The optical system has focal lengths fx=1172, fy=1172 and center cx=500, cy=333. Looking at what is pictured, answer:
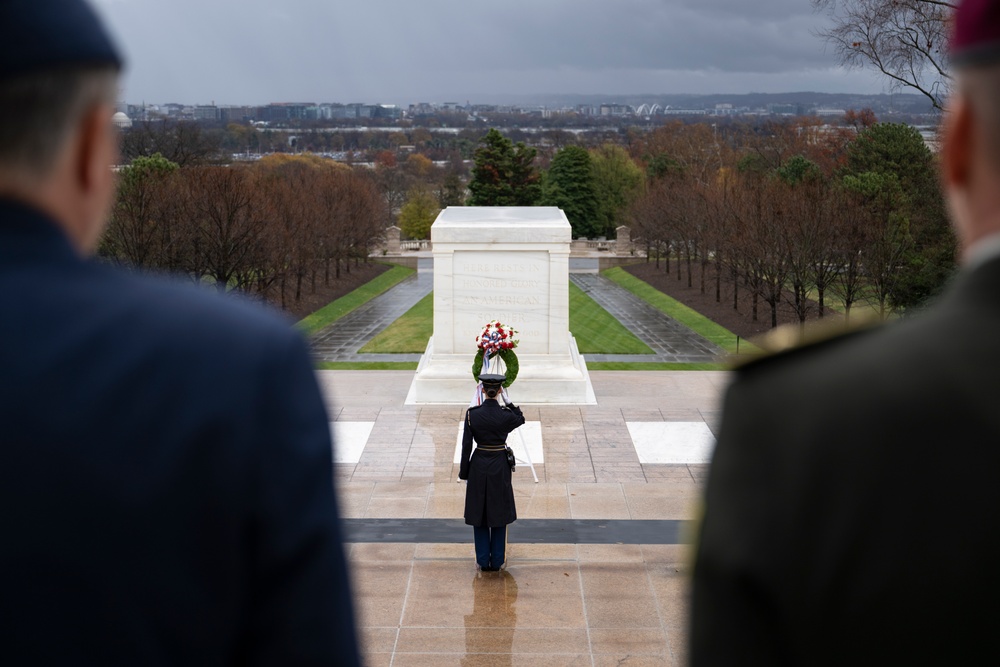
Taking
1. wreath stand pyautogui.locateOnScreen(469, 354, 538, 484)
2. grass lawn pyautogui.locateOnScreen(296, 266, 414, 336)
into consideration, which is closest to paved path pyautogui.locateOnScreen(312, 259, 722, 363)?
grass lawn pyautogui.locateOnScreen(296, 266, 414, 336)

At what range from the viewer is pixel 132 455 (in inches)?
55.1

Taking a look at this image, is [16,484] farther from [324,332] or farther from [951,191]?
[324,332]

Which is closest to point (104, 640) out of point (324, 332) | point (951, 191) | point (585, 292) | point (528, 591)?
point (951, 191)

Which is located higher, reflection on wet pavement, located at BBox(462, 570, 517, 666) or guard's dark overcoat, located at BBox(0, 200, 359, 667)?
guard's dark overcoat, located at BBox(0, 200, 359, 667)

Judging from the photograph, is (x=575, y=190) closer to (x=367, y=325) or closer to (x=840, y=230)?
(x=367, y=325)

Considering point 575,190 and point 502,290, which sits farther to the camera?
point 575,190

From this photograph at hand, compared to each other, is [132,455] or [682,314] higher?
[132,455]

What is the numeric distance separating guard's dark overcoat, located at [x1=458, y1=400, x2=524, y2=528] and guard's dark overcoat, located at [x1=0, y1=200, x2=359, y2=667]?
30.1 feet

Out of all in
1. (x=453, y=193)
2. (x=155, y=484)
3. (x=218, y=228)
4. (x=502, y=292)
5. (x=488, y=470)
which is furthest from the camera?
(x=453, y=193)

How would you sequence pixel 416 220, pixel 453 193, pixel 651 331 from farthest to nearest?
pixel 453 193 < pixel 416 220 < pixel 651 331

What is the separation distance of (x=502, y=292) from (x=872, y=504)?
18.5 m

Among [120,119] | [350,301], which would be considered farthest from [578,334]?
[350,301]

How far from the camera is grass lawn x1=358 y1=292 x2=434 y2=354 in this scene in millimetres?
27859

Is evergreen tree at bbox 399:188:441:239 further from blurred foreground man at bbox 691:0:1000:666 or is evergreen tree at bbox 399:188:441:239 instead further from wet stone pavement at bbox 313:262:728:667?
blurred foreground man at bbox 691:0:1000:666
